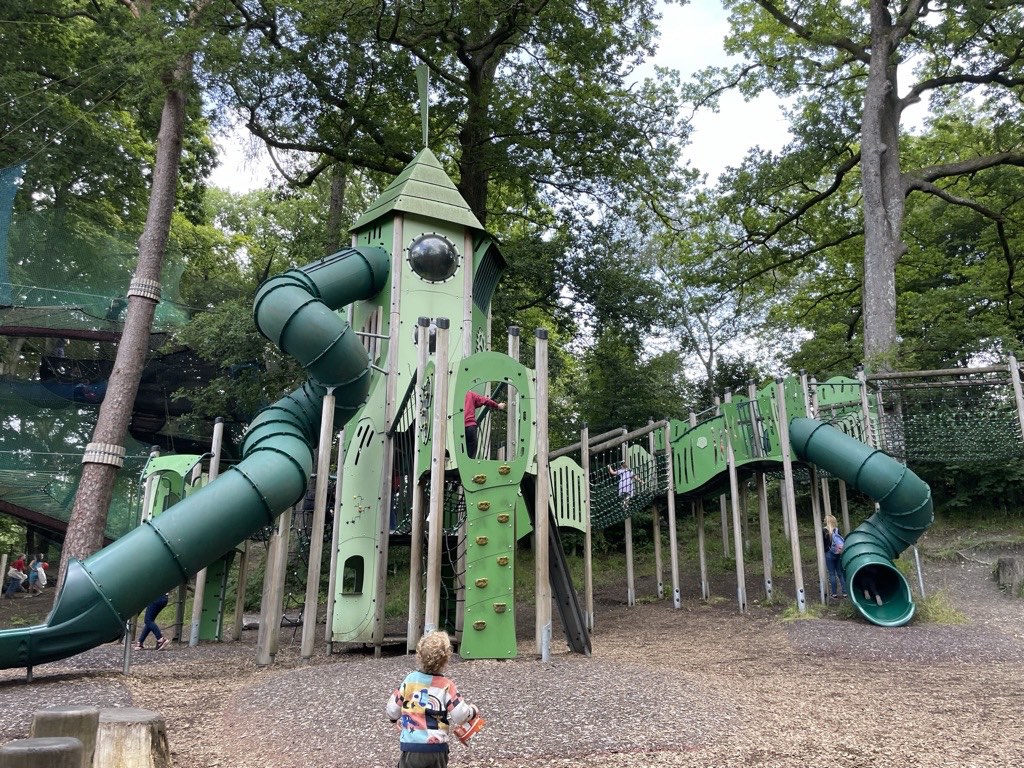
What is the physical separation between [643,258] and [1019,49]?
12942mm

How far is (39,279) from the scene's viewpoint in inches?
720

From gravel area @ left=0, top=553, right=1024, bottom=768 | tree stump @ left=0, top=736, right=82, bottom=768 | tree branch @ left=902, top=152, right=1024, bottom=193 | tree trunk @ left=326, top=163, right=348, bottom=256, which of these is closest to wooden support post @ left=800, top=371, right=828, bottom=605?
gravel area @ left=0, top=553, right=1024, bottom=768

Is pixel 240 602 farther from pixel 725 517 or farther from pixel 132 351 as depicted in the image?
pixel 725 517

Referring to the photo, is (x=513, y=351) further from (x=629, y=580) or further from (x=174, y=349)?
(x=174, y=349)

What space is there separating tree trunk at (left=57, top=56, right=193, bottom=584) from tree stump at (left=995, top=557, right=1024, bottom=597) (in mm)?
13700

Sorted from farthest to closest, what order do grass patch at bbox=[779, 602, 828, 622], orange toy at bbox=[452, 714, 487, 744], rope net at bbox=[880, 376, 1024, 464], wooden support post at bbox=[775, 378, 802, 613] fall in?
rope net at bbox=[880, 376, 1024, 464] < wooden support post at bbox=[775, 378, 802, 613] < grass patch at bbox=[779, 602, 828, 622] < orange toy at bbox=[452, 714, 487, 744]

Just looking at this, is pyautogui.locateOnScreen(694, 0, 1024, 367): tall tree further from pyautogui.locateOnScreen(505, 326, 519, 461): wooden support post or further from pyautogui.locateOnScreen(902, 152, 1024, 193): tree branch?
pyautogui.locateOnScreen(505, 326, 519, 461): wooden support post

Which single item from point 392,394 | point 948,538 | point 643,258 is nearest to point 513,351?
point 392,394

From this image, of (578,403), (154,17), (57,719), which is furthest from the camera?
(578,403)

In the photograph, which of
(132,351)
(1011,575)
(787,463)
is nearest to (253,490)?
(132,351)

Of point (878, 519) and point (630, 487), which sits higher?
point (630, 487)

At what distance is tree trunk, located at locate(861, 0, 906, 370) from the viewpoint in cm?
1675

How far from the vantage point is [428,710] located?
11.1ft

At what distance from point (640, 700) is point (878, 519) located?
22.8 feet
